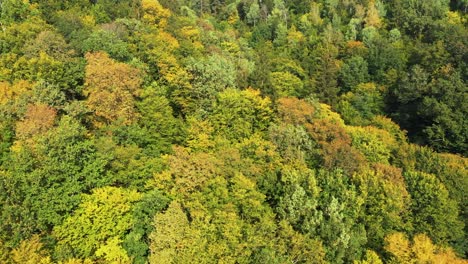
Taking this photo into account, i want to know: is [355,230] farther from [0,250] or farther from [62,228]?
[0,250]

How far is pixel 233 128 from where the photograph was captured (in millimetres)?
61562

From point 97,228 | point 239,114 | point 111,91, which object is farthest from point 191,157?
point 239,114

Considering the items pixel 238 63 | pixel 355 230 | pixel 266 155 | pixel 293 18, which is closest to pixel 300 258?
pixel 355 230

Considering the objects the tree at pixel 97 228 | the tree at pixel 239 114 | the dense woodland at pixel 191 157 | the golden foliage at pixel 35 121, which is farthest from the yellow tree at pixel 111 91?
the tree at pixel 97 228

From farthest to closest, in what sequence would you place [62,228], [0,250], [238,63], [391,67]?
[391,67] → [238,63] → [62,228] → [0,250]

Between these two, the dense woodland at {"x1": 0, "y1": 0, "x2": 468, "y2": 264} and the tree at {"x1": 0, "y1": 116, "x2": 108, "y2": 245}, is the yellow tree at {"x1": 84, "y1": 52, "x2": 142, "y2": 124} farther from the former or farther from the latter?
the tree at {"x1": 0, "y1": 116, "x2": 108, "y2": 245}

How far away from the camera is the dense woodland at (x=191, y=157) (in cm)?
4153

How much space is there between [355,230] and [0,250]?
3761cm

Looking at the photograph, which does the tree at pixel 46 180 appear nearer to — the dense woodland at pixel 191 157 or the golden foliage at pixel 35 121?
the dense woodland at pixel 191 157

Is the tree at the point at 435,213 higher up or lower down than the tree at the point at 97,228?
lower down

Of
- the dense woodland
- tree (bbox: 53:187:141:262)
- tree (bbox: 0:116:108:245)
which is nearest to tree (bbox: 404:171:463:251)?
the dense woodland

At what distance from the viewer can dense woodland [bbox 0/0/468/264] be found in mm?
41531

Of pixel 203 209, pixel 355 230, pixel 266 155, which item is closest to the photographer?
pixel 203 209

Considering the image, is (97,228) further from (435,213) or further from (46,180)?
(435,213)
